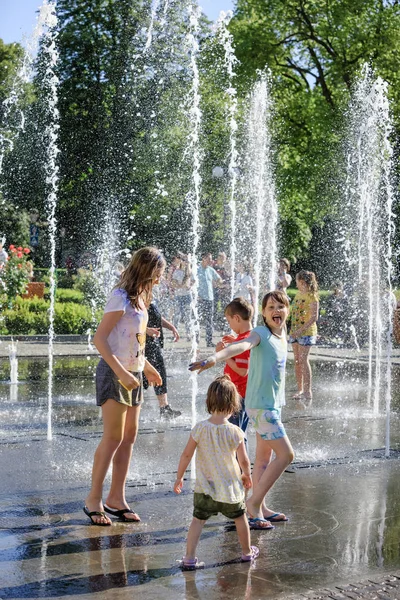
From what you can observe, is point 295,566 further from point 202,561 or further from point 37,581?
point 37,581

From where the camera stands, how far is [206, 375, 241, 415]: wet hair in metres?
5.22

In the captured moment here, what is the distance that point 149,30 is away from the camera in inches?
1407

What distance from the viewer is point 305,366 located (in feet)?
39.9

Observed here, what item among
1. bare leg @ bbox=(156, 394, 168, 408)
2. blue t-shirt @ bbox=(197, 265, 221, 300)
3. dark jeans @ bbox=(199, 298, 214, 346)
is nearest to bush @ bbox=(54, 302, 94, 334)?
dark jeans @ bbox=(199, 298, 214, 346)

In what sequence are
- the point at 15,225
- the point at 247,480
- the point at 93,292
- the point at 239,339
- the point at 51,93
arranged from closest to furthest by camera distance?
the point at 247,480, the point at 239,339, the point at 93,292, the point at 51,93, the point at 15,225

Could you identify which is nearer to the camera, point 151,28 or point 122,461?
point 122,461

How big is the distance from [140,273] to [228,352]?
81cm

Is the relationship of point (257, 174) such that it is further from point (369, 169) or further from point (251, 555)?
point (251, 555)

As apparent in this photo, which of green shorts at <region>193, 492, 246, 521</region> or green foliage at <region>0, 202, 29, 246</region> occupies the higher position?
green foliage at <region>0, 202, 29, 246</region>

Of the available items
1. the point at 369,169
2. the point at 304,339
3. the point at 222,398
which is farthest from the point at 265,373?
the point at 369,169

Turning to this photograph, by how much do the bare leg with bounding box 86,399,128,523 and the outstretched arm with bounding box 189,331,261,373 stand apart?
2.45 feet

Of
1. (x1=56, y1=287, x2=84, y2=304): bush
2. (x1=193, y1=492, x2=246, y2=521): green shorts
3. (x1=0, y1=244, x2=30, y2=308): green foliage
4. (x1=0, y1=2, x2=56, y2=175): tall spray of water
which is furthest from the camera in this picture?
(x1=0, y1=2, x2=56, y2=175): tall spray of water

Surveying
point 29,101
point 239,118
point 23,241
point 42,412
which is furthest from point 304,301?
point 23,241

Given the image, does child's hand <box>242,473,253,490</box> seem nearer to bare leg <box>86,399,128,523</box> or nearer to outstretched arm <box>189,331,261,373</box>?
outstretched arm <box>189,331,261,373</box>
